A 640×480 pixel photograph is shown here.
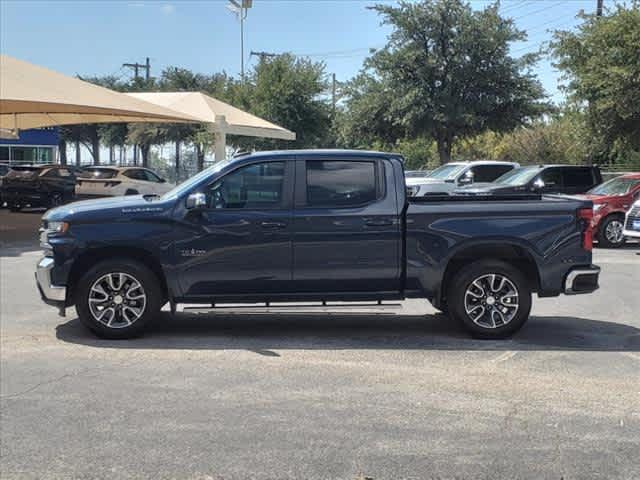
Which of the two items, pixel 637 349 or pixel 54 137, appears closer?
pixel 637 349

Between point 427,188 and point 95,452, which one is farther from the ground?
point 427,188

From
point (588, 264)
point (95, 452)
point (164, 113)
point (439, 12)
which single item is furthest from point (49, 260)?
point (439, 12)

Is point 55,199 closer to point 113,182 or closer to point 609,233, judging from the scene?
point 113,182

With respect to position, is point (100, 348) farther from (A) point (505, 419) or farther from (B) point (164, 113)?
(B) point (164, 113)

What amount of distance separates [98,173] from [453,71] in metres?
14.6

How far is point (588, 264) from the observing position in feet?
24.6

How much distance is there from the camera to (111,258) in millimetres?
7285

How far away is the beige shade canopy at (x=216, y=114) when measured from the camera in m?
25.6

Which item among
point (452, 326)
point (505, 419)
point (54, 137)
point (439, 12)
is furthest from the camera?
point (54, 137)

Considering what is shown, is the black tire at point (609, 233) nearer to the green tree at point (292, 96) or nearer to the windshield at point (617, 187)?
the windshield at point (617, 187)

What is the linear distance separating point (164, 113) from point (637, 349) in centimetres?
1886

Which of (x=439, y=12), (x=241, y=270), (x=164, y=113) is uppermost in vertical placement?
(x=439, y=12)

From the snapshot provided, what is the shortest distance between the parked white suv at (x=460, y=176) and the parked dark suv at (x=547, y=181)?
1132 mm

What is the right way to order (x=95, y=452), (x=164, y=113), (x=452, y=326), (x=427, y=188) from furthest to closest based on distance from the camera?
(x=164, y=113)
(x=427, y=188)
(x=452, y=326)
(x=95, y=452)
